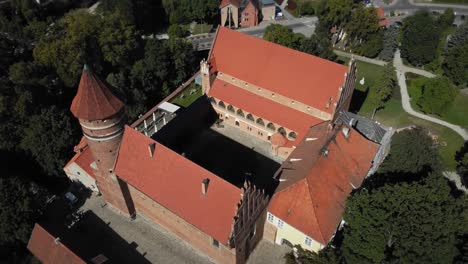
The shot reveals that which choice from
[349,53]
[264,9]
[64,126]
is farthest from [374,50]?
[64,126]

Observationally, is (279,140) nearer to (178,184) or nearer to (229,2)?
(178,184)

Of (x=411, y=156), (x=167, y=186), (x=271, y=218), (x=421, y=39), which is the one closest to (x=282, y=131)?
(x=271, y=218)

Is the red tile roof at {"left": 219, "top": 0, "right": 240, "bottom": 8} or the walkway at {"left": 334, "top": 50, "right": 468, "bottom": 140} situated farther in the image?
the red tile roof at {"left": 219, "top": 0, "right": 240, "bottom": 8}

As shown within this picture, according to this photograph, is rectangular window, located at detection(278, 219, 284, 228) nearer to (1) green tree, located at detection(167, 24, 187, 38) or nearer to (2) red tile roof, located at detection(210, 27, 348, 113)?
(2) red tile roof, located at detection(210, 27, 348, 113)

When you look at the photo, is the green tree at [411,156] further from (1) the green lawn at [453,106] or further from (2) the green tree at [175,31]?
(2) the green tree at [175,31]

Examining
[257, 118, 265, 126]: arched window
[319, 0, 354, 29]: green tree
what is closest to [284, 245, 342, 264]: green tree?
[257, 118, 265, 126]: arched window
